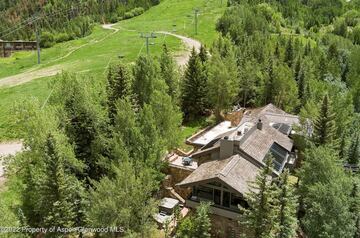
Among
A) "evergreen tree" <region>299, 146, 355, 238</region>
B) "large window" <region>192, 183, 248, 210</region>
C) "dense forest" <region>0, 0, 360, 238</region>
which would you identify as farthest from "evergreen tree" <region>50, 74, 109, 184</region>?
"evergreen tree" <region>299, 146, 355, 238</region>

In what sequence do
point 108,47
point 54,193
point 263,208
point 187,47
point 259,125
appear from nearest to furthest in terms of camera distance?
point 263,208, point 54,193, point 259,125, point 187,47, point 108,47

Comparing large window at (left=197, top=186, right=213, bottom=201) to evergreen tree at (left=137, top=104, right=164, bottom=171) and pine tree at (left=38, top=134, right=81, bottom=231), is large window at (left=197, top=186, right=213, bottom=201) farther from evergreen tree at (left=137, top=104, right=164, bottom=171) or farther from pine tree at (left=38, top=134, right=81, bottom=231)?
pine tree at (left=38, top=134, right=81, bottom=231)

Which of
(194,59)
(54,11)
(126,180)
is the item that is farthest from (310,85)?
(54,11)

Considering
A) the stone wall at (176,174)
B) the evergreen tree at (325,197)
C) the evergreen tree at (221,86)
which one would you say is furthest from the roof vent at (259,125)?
the evergreen tree at (221,86)

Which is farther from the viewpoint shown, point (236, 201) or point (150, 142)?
point (150, 142)

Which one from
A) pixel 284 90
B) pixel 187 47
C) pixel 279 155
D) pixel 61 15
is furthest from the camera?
pixel 61 15

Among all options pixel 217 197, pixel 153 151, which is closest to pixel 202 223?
pixel 217 197

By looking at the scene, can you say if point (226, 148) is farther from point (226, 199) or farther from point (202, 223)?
point (202, 223)
